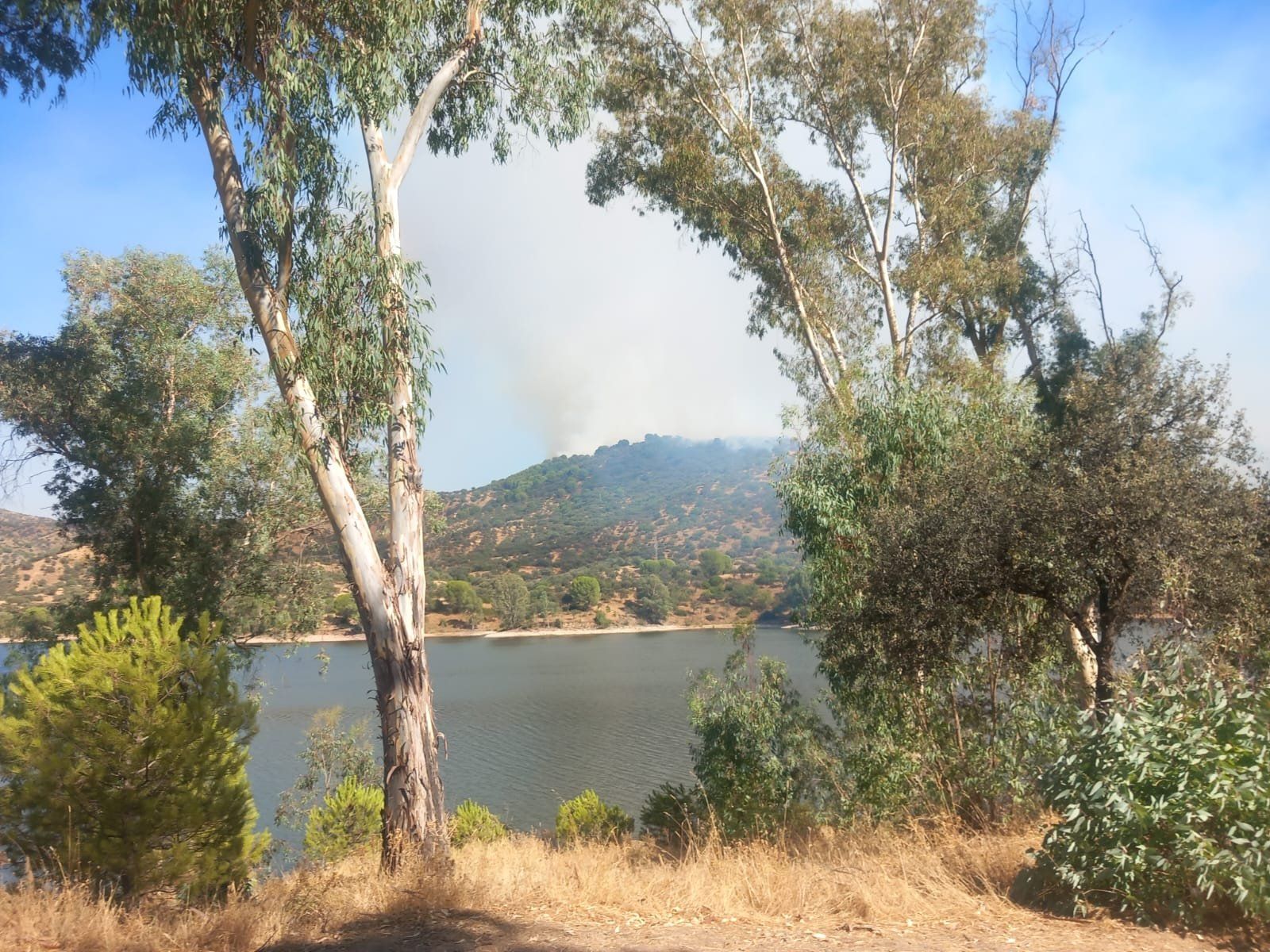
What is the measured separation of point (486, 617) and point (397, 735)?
4475 cm

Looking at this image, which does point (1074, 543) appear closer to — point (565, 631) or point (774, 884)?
point (774, 884)

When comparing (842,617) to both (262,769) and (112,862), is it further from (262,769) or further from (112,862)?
(262,769)

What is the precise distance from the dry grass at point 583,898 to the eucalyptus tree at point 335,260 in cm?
97

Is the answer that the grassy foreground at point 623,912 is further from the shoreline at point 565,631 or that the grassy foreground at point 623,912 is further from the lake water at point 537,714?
the shoreline at point 565,631

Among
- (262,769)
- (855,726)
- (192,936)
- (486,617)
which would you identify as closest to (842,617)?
(855,726)

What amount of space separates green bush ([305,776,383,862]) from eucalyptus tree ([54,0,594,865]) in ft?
22.5

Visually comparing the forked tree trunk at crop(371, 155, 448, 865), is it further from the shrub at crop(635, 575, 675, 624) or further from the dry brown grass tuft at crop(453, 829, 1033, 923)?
the shrub at crop(635, 575, 675, 624)

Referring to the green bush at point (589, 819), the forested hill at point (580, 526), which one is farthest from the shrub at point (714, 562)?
the green bush at point (589, 819)

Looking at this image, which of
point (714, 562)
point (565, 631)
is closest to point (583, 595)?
point (565, 631)

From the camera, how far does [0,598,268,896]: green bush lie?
221 inches

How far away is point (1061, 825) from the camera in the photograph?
4270 millimetres

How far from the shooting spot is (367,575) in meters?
6.41

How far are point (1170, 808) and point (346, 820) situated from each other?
37.8ft

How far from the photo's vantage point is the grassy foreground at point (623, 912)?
4039mm
